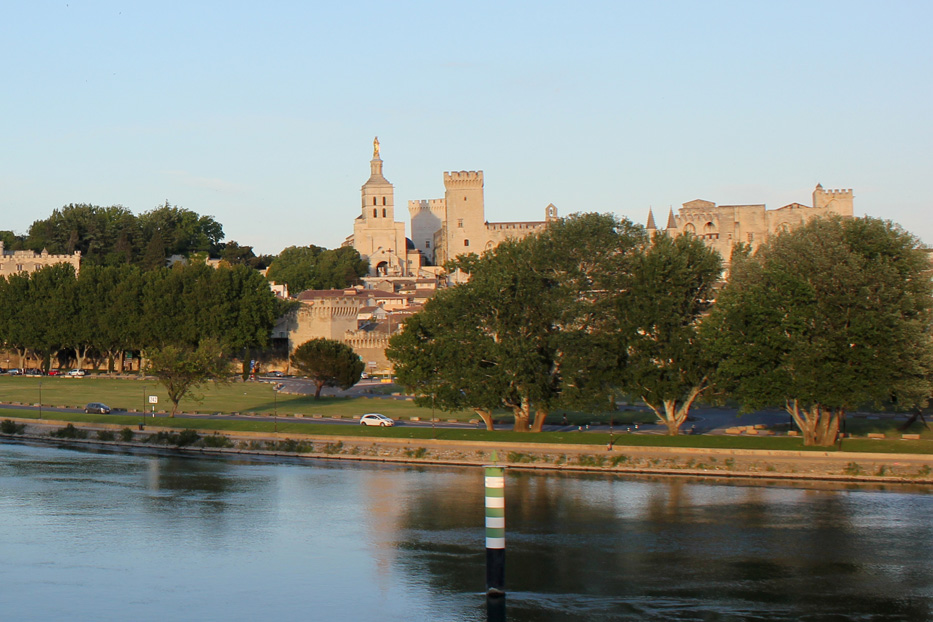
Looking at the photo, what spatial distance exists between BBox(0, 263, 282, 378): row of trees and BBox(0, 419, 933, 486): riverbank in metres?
39.5

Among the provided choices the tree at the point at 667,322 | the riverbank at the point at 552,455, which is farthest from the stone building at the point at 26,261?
the tree at the point at 667,322

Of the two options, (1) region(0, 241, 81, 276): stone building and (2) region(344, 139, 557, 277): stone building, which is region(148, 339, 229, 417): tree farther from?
(1) region(0, 241, 81, 276): stone building

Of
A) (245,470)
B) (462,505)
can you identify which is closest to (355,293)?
(245,470)

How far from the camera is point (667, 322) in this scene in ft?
161

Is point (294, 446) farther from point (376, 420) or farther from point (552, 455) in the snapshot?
point (552, 455)

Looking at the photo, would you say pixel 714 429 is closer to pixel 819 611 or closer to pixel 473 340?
pixel 473 340

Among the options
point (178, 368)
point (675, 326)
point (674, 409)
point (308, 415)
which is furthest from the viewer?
point (308, 415)

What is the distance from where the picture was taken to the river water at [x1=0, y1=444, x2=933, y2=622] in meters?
24.0

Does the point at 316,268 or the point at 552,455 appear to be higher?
the point at 316,268

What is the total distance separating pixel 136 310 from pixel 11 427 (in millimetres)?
39308

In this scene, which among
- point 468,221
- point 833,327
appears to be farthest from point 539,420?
point 468,221

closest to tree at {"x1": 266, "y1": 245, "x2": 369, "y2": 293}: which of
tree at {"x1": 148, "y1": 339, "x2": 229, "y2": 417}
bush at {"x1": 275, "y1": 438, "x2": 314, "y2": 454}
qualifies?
tree at {"x1": 148, "y1": 339, "x2": 229, "y2": 417}

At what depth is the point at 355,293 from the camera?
115 m

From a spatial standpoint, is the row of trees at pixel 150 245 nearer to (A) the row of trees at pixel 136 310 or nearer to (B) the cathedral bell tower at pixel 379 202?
(B) the cathedral bell tower at pixel 379 202
